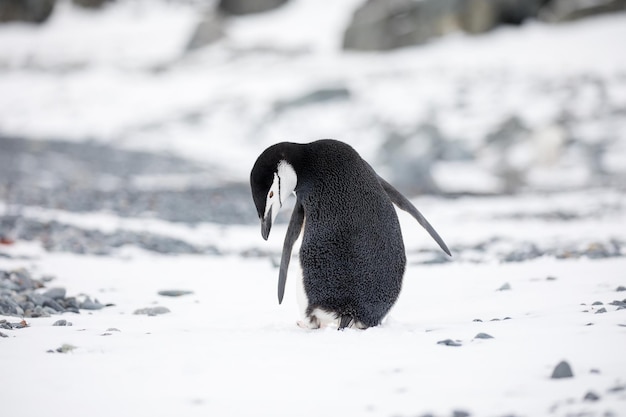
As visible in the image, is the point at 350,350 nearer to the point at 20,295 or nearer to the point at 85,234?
the point at 20,295

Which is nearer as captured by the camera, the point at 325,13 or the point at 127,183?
the point at 127,183

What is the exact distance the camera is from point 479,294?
361 centimetres

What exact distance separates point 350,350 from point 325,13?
93.7 feet

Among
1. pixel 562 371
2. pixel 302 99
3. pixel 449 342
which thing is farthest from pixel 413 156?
pixel 562 371

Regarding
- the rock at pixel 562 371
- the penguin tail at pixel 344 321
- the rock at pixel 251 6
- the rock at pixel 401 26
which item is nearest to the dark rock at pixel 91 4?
the rock at pixel 251 6

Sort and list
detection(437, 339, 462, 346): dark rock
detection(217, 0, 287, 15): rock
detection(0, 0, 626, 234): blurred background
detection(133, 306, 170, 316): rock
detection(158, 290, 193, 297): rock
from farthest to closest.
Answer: detection(217, 0, 287, 15): rock, detection(0, 0, 626, 234): blurred background, detection(158, 290, 193, 297): rock, detection(133, 306, 170, 316): rock, detection(437, 339, 462, 346): dark rock

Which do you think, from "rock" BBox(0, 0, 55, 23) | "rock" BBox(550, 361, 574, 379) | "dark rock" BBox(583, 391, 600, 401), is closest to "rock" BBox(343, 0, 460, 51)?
"rock" BBox(0, 0, 55, 23)

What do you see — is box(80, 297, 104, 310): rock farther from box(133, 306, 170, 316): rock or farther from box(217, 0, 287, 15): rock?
box(217, 0, 287, 15): rock

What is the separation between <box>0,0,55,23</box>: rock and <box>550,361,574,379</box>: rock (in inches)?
1335

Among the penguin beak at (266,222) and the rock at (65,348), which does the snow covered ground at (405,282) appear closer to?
the rock at (65,348)

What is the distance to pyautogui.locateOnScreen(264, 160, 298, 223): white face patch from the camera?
295cm

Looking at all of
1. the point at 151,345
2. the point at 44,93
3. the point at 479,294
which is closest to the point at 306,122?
the point at 44,93

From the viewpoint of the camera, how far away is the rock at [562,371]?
1.98 meters

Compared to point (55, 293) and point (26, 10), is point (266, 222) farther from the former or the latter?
point (26, 10)
